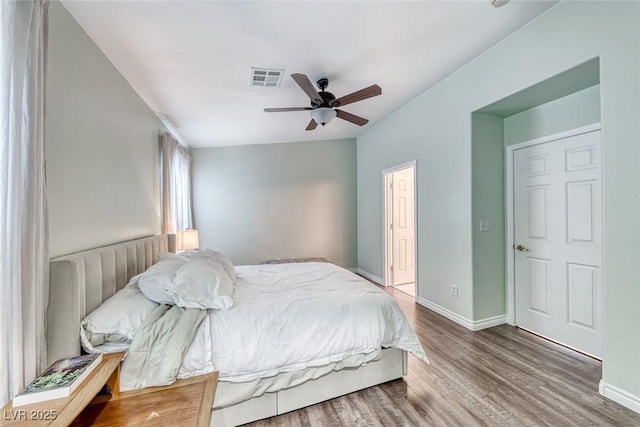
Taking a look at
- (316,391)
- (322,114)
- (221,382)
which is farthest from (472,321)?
(322,114)

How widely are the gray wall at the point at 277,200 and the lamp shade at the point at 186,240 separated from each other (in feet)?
4.48

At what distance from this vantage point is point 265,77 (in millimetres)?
2658

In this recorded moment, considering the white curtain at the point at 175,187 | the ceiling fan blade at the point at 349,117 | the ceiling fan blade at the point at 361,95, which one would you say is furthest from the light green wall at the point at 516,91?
the white curtain at the point at 175,187

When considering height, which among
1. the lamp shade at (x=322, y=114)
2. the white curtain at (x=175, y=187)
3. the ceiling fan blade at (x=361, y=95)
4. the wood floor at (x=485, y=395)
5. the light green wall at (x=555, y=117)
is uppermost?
the ceiling fan blade at (x=361, y=95)

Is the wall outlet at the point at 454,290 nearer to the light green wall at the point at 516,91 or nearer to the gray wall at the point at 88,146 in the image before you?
the light green wall at the point at 516,91

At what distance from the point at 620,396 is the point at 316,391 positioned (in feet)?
6.48

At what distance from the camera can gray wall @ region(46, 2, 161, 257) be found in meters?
1.58

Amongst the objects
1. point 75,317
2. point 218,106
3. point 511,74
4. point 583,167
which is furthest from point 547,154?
point 75,317

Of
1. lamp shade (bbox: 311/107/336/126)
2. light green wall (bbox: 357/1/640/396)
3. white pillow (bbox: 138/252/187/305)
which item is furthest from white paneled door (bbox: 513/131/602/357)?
white pillow (bbox: 138/252/187/305)

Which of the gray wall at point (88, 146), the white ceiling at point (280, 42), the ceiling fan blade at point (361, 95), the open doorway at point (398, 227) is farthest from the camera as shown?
the open doorway at point (398, 227)

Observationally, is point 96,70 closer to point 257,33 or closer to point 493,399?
point 257,33

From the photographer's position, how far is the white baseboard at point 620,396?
169cm

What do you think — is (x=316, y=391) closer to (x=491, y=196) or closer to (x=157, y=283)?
(x=157, y=283)

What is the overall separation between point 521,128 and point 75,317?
158 inches
